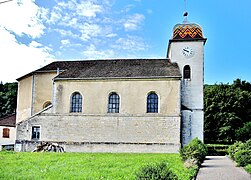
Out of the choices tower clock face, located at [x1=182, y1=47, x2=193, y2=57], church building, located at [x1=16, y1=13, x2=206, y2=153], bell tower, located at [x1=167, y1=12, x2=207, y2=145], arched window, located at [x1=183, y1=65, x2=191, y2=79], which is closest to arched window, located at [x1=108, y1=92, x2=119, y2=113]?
church building, located at [x1=16, y1=13, x2=206, y2=153]

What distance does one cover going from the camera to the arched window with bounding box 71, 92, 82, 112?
3441cm

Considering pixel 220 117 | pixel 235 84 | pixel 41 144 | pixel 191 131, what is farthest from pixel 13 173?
pixel 235 84

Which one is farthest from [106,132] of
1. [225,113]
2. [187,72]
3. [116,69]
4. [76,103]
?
[225,113]

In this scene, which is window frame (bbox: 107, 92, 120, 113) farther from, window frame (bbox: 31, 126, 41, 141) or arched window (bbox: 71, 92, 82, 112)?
window frame (bbox: 31, 126, 41, 141)

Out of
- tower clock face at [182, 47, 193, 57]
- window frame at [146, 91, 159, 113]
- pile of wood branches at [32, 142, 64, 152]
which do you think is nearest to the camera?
pile of wood branches at [32, 142, 64, 152]

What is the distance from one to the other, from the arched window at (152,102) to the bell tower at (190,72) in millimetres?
3173

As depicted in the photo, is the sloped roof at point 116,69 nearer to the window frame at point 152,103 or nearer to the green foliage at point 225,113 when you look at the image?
the window frame at point 152,103

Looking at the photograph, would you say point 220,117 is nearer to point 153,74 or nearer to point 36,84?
point 153,74

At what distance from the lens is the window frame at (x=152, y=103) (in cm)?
3275

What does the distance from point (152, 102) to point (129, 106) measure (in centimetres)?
240

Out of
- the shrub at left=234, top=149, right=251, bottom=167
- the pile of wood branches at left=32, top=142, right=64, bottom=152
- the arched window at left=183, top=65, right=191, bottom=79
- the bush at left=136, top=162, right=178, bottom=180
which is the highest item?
the arched window at left=183, top=65, right=191, bottom=79

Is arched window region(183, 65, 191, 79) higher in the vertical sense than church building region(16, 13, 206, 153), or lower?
higher

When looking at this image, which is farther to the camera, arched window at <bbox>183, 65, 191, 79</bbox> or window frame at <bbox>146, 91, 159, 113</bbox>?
arched window at <bbox>183, 65, 191, 79</bbox>

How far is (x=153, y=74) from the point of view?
33.3 meters
